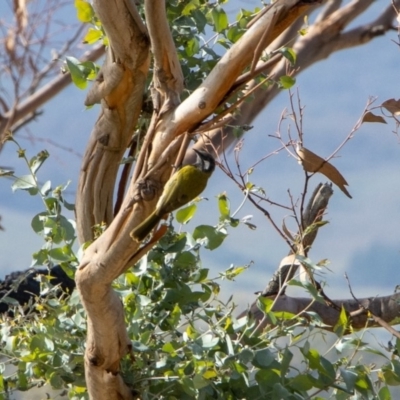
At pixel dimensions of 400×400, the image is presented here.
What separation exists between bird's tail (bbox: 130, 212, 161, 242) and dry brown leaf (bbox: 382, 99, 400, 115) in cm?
42

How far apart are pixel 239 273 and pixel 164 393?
0.67 feet

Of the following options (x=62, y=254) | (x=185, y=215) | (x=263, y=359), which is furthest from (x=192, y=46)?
(x=263, y=359)

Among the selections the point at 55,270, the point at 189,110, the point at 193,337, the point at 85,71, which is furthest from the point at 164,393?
the point at 55,270

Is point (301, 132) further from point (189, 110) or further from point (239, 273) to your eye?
point (189, 110)

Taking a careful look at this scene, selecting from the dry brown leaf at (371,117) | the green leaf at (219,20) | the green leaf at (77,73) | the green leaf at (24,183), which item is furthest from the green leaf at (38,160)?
the dry brown leaf at (371,117)

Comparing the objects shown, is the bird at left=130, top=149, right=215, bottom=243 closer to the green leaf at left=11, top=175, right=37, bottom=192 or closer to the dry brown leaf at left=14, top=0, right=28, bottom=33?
the green leaf at left=11, top=175, right=37, bottom=192

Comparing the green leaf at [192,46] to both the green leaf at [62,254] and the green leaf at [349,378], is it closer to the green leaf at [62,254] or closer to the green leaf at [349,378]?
the green leaf at [62,254]

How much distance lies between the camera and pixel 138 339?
93cm

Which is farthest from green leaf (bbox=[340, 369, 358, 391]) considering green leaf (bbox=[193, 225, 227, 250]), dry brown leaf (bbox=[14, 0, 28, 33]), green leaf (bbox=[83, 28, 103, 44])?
dry brown leaf (bbox=[14, 0, 28, 33])

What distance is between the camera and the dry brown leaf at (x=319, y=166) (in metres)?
1.02

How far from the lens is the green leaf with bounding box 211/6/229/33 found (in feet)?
3.48

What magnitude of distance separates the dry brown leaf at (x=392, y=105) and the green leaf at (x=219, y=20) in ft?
0.89

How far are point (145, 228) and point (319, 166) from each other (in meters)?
0.38

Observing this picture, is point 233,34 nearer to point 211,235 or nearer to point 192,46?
point 192,46
